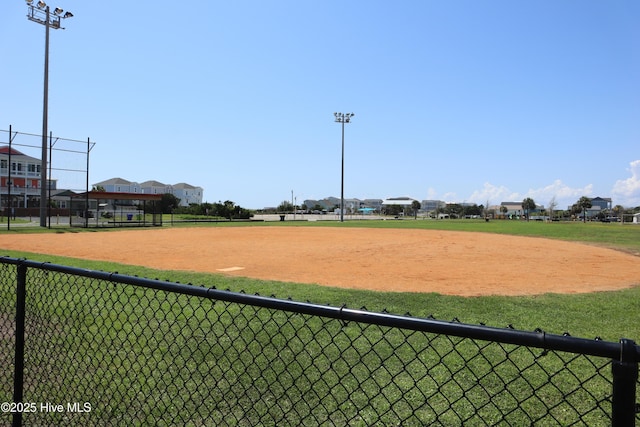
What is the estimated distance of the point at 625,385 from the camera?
4.79ft

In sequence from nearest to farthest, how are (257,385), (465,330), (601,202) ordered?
(465,330) < (257,385) < (601,202)

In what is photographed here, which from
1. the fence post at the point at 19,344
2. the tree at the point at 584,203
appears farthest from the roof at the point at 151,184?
the fence post at the point at 19,344

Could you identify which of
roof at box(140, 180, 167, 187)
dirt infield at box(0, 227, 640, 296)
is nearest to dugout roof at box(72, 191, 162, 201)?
dirt infield at box(0, 227, 640, 296)

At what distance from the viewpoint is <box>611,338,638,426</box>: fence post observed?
145 cm

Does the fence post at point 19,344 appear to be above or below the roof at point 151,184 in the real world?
below

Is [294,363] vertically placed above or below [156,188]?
below

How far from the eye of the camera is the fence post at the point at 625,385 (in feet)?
4.76

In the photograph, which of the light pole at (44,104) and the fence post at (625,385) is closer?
the fence post at (625,385)

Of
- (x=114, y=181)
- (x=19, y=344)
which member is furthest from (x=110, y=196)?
(x=114, y=181)

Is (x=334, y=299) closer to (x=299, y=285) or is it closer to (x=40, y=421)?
(x=299, y=285)

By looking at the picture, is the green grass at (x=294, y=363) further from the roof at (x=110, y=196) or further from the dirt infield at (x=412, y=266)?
the roof at (x=110, y=196)

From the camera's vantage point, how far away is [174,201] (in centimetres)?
8350

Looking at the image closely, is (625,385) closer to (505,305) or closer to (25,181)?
(505,305)

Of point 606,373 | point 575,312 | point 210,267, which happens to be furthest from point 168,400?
point 210,267
